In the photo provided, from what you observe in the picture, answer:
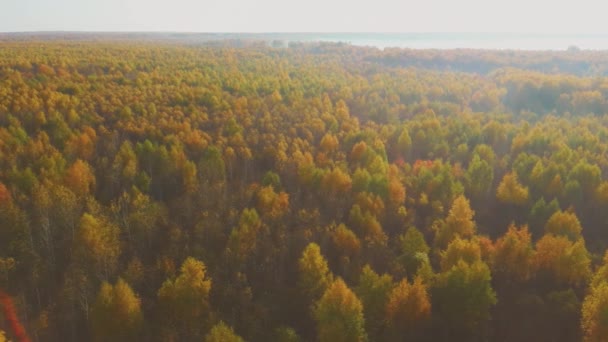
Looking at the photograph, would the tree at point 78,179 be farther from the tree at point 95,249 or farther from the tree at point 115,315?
the tree at point 115,315

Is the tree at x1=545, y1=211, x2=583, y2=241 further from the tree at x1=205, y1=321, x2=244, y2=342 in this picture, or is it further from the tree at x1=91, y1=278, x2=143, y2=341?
the tree at x1=91, y1=278, x2=143, y2=341

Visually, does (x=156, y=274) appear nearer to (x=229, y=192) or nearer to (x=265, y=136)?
(x=229, y=192)

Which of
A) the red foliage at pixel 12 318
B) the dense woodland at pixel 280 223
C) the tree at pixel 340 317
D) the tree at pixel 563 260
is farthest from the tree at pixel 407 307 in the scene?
the red foliage at pixel 12 318

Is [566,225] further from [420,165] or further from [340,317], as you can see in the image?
[340,317]

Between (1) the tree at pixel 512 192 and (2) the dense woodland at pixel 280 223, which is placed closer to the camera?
(2) the dense woodland at pixel 280 223

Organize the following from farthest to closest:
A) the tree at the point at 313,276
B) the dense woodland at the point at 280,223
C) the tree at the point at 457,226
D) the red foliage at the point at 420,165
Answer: the red foliage at the point at 420,165 < the tree at the point at 457,226 < the tree at the point at 313,276 < the dense woodland at the point at 280,223

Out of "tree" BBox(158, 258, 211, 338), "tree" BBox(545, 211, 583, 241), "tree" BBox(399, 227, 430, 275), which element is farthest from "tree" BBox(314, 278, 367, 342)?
"tree" BBox(545, 211, 583, 241)

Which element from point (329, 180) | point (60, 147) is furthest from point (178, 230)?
point (60, 147)
